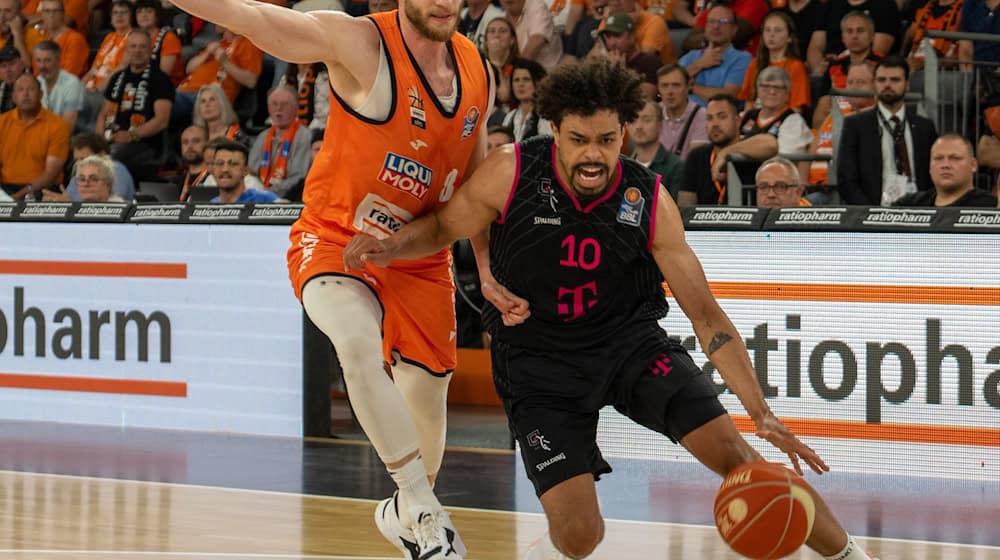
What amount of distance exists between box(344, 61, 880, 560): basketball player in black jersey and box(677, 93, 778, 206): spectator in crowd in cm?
447

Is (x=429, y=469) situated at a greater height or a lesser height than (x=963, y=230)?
lesser

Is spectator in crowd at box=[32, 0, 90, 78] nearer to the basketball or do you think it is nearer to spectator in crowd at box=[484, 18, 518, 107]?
spectator in crowd at box=[484, 18, 518, 107]

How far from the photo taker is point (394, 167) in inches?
217

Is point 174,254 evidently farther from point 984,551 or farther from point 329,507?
point 984,551

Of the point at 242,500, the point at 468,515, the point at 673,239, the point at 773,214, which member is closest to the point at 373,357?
the point at 673,239

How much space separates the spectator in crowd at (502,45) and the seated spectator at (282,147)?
57.8 inches

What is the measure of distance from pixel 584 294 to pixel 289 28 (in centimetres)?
129

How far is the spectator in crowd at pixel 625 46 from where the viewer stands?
11.0 meters

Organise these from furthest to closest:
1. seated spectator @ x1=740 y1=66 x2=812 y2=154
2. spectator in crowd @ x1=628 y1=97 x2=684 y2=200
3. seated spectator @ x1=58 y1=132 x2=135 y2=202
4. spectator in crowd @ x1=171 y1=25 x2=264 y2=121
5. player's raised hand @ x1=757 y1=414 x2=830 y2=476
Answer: spectator in crowd @ x1=171 y1=25 x2=264 y2=121
seated spectator @ x1=58 y1=132 x2=135 y2=202
seated spectator @ x1=740 y1=66 x2=812 y2=154
spectator in crowd @ x1=628 y1=97 x2=684 y2=200
player's raised hand @ x1=757 y1=414 x2=830 y2=476

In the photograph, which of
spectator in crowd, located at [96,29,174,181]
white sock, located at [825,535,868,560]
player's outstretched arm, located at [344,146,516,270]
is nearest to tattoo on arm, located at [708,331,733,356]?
white sock, located at [825,535,868,560]

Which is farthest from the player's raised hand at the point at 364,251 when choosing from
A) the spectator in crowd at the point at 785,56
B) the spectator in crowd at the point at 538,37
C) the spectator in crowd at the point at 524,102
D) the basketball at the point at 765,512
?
the spectator in crowd at the point at 538,37

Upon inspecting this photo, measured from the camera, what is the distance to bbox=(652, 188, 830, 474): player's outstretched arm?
15.4 feet

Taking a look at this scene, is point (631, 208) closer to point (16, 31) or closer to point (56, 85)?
point (56, 85)

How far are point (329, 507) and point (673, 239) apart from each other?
9.33 feet
